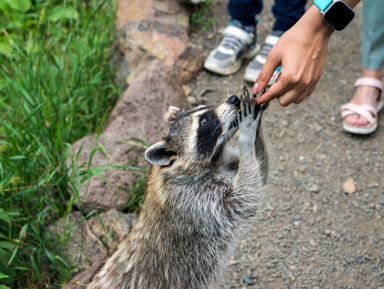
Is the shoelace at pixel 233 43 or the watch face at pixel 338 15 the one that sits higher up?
the watch face at pixel 338 15

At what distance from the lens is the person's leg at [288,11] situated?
5.22 metres

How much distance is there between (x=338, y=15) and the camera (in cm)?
269

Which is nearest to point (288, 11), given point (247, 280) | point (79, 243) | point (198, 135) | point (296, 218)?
point (296, 218)

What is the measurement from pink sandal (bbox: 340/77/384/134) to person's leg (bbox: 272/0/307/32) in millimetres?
1038

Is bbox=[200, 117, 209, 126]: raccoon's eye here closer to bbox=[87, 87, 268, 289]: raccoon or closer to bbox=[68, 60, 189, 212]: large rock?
bbox=[87, 87, 268, 289]: raccoon

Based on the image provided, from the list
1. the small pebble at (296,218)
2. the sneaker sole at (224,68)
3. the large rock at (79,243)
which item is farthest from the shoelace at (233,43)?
the large rock at (79,243)

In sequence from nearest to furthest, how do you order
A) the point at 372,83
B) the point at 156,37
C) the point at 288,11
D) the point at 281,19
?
the point at 372,83, the point at 288,11, the point at 281,19, the point at 156,37

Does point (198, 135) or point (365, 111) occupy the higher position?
point (198, 135)

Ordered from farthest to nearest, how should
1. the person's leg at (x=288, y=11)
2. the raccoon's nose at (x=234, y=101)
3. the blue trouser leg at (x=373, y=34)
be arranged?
1. the person's leg at (x=288, y=11)
2. the blue trouser leg at (x=373, y=34)
3. the raccoon's nose at (x=234, y=101)

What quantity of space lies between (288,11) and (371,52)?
105 cm

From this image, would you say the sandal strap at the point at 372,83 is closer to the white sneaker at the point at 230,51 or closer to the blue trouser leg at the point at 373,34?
the blue trouser leg at the point at 373,34

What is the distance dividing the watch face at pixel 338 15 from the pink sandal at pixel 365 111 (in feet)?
8.17

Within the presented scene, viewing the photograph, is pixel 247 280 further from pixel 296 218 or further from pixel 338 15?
pixel 338 15

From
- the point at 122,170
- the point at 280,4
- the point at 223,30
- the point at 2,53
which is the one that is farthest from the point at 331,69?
the point at 2,53
